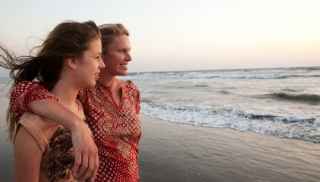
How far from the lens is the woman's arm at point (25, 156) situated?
4.99 feet

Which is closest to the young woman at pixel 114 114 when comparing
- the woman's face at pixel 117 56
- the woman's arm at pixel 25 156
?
the woman's face at pixel 117 56

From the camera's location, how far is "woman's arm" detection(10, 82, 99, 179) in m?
1.33

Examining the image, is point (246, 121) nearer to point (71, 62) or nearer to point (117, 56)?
point (117, 56)

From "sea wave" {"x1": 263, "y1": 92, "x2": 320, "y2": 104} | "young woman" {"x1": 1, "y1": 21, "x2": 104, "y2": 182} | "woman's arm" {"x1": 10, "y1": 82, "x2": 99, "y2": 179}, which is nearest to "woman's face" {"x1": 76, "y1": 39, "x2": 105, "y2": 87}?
"young woman" {"x1": 1, "y1": 21, "x2": 104, "y2": 182}

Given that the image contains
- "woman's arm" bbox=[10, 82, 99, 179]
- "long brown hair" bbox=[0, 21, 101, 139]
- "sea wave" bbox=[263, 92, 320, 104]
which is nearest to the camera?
"woman's arm" bbox=[10, 82, 99, 179]

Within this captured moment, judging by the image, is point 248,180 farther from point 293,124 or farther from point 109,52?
point 293,124

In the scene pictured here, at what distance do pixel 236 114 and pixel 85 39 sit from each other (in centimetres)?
1215

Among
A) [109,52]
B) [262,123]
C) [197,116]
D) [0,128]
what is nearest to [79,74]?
[109,52]

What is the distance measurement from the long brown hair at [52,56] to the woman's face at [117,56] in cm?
65

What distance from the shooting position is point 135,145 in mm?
2430

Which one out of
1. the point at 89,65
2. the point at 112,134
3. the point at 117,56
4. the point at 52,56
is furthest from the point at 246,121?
the point at 52,56

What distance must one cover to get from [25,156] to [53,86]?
0.41 meters

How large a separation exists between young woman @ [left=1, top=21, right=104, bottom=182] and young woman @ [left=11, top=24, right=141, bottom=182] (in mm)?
350

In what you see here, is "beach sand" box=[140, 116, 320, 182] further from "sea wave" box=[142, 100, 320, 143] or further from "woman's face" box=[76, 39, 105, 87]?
"woman's face" box=[76, 39, 105, 87]
